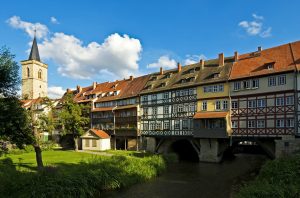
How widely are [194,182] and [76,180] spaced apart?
366 inches

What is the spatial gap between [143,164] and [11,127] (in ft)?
35.8

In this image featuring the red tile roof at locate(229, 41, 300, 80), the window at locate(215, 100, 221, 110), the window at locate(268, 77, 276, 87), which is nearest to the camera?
the window at locate(268, 77, 276, 87)

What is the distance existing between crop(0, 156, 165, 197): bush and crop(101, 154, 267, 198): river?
803mm

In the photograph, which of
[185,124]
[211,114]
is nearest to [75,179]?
[211,114]

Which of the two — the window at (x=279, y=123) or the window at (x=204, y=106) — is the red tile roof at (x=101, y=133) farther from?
the window at (x=279, y=123)

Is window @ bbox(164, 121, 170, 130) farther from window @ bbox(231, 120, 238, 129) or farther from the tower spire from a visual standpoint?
the tower spire

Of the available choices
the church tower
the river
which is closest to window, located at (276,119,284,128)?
the river

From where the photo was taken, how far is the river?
18.1 m

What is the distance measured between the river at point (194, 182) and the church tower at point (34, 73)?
185ft

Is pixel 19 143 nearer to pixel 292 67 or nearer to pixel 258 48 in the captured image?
pixel 292 67

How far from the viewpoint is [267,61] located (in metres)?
29.2

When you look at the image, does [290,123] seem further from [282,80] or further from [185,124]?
[185,124]

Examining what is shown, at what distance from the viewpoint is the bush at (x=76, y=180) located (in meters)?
15.4

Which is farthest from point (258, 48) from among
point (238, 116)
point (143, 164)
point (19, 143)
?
point (19, 143)
